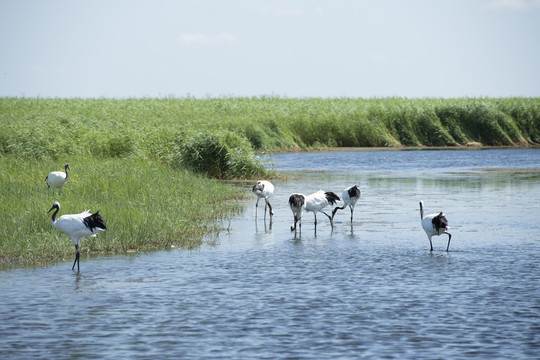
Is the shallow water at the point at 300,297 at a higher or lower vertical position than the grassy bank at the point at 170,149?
lower

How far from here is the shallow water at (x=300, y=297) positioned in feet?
26.0

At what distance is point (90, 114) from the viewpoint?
49.6 metres

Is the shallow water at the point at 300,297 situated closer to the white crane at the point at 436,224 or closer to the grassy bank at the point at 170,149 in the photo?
the white crane at the point at 436,224

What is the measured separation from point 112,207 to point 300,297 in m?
6.37

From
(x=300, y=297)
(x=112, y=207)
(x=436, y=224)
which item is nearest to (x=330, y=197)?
(x=436, y=224)

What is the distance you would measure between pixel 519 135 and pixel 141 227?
4337 cm

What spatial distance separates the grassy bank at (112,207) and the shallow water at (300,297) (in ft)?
1.96

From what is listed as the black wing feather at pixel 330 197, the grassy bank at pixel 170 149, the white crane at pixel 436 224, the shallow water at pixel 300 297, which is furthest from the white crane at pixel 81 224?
the black wing feather at pixel 330 197

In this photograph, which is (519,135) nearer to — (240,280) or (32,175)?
(32,175)

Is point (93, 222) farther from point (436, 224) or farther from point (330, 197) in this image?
point (330, 197)

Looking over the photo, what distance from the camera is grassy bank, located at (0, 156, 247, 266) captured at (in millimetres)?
12841

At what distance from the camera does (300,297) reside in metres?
10.0

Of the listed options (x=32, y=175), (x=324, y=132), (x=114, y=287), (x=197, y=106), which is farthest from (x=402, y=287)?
(x=197, y=106)

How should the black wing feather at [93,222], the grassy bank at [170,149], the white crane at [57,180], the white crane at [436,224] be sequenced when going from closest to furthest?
the black wing feather at [93,222], the white crane at [436,224], the grassy bank at [170,149], the white crane at [57,180]
